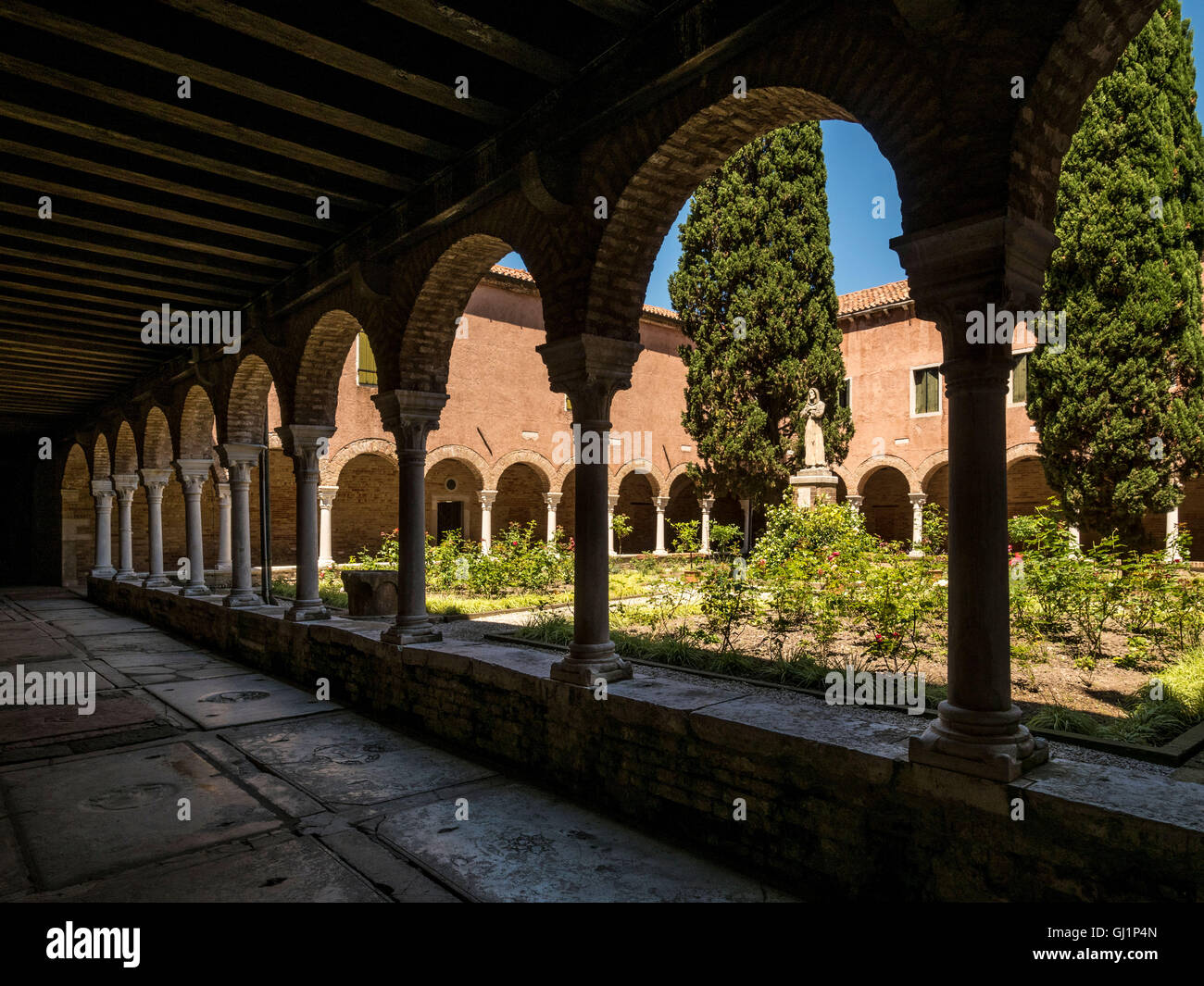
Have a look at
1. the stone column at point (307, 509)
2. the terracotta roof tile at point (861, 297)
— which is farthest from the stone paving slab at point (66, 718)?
the terracotta roof tile at point (861, 297)

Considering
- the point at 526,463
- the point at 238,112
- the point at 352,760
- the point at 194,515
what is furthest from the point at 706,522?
the point at 238,112

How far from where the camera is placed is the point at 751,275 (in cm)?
1470

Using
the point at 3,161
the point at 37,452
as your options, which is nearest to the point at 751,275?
the point at 3,161

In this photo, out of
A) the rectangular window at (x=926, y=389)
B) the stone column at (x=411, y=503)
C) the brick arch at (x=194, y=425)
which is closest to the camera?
the stone column at (x=411, y=503)

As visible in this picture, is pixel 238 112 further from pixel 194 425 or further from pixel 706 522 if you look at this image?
pixel 706 522

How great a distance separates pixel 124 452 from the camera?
1352 cm

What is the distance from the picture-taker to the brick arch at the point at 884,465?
19219 mm

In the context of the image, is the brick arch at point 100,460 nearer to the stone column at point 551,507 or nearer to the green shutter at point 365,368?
the green shutter at point 365,368

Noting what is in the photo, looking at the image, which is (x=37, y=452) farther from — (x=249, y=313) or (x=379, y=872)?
(x=379, y=872)

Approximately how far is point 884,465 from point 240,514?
15.9 metres

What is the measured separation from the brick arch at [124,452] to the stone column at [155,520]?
794 millimetres

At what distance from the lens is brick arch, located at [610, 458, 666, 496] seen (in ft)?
65.0

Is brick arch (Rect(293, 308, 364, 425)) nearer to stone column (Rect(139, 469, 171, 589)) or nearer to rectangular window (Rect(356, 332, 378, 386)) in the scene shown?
stone column (Rect(139, 469, 171, 589))

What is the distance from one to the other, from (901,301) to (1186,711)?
16731 mm
